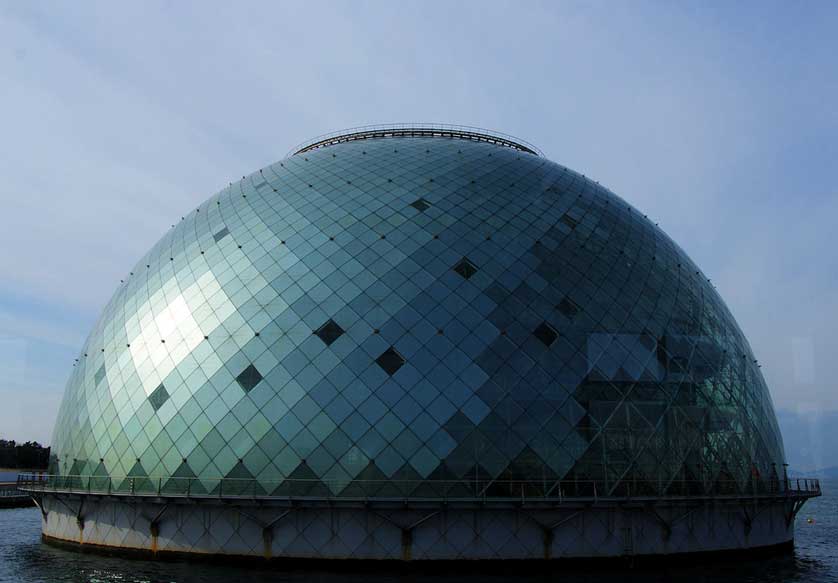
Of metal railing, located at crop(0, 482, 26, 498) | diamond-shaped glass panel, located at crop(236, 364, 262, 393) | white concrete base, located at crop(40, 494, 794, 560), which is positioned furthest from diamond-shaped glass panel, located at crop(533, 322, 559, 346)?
metal railing, located at crop(0, 482, 26, 498)

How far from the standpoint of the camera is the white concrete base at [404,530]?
79.1ft

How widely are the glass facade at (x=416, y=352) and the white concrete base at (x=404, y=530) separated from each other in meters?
0.95

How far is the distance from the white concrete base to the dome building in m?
0.08

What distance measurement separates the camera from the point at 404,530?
2412 centimetres

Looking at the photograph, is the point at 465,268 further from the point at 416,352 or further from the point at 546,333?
the point at 416,352

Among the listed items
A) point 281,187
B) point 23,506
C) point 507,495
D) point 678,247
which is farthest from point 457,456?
point 23,506

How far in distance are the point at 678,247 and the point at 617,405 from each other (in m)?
16.5

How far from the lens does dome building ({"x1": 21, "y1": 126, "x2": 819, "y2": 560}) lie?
962 inches

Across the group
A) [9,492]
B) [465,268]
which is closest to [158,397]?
[465,268]

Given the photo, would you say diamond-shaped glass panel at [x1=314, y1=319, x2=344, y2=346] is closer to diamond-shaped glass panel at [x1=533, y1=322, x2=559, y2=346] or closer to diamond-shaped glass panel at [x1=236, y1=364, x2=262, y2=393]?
diamond-shaped glass panel at [x1=236, y1=364, x2=262, y2=393]

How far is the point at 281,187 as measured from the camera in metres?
35.8

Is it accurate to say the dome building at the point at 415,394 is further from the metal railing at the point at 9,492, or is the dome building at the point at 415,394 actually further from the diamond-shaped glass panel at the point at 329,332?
the metal railing at the point at 9,492

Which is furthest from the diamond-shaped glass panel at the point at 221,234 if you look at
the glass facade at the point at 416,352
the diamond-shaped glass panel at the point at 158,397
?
the diamond-shaped glass panel at the point at 158,397

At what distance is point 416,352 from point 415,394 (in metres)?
1.79
